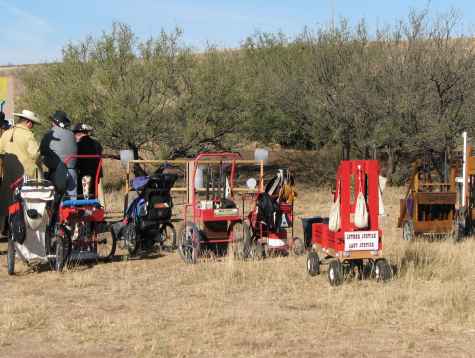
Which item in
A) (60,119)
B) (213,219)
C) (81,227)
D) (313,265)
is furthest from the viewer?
(60,119)

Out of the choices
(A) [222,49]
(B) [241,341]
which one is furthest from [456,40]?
(B) [241,341]

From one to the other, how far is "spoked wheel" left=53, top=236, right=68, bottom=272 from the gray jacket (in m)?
1.87

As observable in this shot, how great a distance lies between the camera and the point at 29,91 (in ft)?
71.8

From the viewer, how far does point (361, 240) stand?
27.7 feet

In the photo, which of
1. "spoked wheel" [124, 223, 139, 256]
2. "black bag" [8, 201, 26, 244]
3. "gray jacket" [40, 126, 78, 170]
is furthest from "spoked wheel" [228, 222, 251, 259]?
"black bag" [8, 201, 26, 244]

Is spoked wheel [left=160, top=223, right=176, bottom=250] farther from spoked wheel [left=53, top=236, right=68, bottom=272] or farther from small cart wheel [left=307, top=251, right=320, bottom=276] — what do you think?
small cart wheel [left=307, top=251, right=320, bottom=276]

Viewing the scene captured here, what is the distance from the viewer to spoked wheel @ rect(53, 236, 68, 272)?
30.8 feet

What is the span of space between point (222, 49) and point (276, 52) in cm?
449

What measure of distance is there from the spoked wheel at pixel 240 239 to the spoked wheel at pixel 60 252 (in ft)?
7.43

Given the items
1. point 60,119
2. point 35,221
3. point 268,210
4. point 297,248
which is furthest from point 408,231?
point 35,221

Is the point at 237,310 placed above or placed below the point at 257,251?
below

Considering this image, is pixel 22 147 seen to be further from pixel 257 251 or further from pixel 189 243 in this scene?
pixel 257 251

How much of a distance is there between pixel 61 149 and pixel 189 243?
7.95ft

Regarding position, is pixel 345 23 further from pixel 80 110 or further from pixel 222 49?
pixel 80 110
